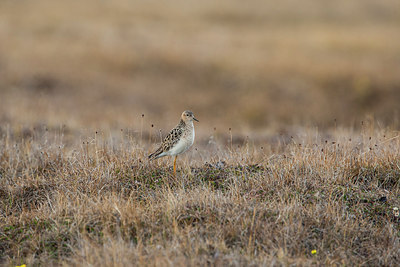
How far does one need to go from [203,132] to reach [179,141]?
9.21 meters

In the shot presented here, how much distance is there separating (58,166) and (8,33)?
24.2 metres

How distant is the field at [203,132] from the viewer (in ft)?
18.8

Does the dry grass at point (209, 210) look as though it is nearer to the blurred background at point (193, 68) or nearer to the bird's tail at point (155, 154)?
the bird's tail at point (155, 154)

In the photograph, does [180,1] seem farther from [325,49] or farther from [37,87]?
[37,87]

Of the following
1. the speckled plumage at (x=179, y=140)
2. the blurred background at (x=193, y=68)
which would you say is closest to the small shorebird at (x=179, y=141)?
the speckled plumage at (x=179, y=140)

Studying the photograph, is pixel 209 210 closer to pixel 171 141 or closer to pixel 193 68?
pixel 171 141

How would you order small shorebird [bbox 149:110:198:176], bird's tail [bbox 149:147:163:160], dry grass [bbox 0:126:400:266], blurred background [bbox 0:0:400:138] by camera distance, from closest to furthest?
1. dry grass [bbox 0:126:400:266]
2. small shorebird [bbox 149:110:198:176]
3. bird's tail [bbox 149:147:163:160]
4. blurred background [bbox 0:0:400:138]

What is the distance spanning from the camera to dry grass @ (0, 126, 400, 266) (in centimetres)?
543

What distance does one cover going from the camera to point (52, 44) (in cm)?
2809

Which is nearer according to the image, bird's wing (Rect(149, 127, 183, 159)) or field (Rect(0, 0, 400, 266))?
field (Rect(0, 0, 400, 266))

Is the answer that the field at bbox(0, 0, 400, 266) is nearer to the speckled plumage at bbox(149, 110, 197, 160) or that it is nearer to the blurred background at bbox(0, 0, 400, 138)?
the blurred background at bbox(0, 0, 400, 138)

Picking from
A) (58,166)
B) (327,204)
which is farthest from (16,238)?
(327,204)

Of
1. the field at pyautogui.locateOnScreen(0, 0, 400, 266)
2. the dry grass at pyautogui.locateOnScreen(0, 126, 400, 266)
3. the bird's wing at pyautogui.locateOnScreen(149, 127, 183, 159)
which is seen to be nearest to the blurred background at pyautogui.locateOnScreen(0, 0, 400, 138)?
the field at pyautogui.locateOnScreen(0, 0, 400, 266)

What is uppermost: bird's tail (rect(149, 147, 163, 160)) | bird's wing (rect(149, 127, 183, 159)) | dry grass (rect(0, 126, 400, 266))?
bird's wing (rect(149, 127, 183, 159))
